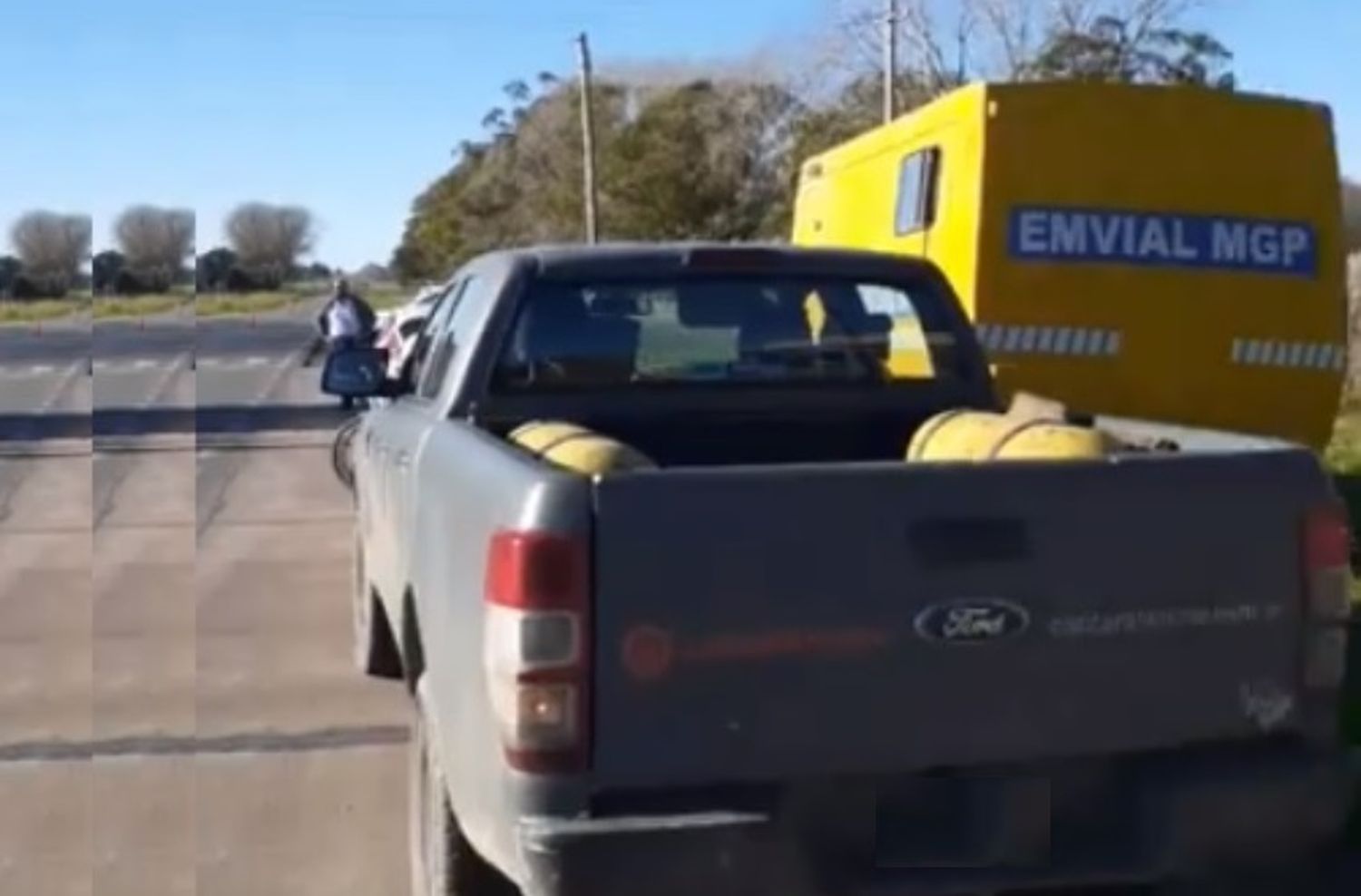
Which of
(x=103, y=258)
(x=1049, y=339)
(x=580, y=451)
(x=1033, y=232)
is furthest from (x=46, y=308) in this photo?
(x=1049, y=339)

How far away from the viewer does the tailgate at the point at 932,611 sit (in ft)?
14.1

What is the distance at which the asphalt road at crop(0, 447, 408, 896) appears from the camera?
6727mm

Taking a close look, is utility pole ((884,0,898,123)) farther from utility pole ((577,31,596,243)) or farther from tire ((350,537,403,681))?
tire ((350,537,403,681))

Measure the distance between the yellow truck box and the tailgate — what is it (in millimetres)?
6819

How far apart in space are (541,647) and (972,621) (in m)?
0.86

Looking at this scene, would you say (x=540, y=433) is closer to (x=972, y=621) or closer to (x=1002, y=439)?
(x=1002, y=439)

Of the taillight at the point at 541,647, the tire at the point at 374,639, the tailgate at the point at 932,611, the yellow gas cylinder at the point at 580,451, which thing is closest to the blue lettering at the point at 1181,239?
the tire at the point at 374,639

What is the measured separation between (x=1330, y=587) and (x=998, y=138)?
706 cm

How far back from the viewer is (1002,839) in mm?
4496

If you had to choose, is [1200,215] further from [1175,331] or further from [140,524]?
[140,524]

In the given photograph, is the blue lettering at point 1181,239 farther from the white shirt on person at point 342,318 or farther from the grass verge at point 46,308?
the white shirt on person at point 342,318

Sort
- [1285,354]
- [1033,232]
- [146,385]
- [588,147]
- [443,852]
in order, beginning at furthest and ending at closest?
[588,147], [146,385], [1285,354], [1033,232], [443,852]

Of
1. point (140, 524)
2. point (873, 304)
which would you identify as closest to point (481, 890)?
point (873, 304)

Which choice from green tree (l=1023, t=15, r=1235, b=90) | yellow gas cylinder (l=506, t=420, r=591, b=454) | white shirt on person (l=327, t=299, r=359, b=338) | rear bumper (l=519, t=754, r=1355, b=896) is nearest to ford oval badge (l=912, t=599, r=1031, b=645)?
rear bumper (l=519, t=754, r=1355, b=896)
